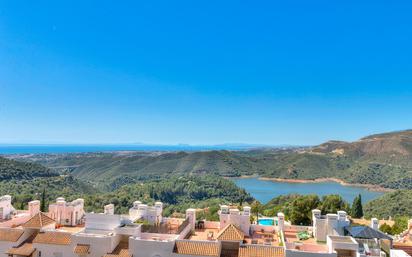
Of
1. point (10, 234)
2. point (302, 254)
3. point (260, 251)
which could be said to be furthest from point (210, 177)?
point (302, 254)

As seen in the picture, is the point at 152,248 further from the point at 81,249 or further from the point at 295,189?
the point at 295,189

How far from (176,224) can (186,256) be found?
17.8 ft

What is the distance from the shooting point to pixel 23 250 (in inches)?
642

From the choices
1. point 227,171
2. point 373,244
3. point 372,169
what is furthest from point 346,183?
point 373,244

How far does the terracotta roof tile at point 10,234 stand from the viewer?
55.1 feet

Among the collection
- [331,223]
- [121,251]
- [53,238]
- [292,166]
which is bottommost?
[292,166]

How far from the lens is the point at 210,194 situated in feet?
241

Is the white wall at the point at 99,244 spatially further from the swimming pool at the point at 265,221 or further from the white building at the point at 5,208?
the swimming pool at the point at 265,221

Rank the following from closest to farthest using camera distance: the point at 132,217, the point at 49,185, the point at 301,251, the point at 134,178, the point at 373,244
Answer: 1. the point at 301,251
2. the point at 373,244
3. the point at 132,217
4. the point at 49,185
5. the point at 134,178

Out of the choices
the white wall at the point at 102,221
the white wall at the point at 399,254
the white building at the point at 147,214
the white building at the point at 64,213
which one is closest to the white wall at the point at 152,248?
the white wall at the point at 102,221

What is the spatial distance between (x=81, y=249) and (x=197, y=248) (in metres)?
5.14

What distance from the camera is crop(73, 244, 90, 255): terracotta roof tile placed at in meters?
15.8

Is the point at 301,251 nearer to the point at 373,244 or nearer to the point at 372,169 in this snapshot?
the point at 373,244

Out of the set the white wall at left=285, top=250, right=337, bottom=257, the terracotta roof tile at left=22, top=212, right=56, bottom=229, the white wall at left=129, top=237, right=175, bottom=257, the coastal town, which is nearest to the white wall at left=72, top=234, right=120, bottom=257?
the coastal town
